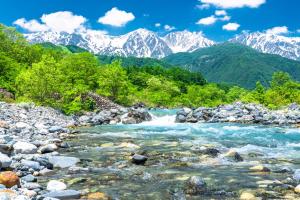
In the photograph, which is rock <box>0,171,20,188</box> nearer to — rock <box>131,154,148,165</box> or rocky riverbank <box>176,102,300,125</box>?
rock <box>131,154,148,165</box>

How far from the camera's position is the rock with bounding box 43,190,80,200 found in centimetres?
1153

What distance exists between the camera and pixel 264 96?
78562 mm

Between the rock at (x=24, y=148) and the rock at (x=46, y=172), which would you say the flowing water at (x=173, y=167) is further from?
the rock at (x=24, y=148)

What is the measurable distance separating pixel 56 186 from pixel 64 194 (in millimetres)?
1360

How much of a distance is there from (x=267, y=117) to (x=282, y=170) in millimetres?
30923

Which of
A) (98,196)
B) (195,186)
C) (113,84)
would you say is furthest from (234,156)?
(113,84)

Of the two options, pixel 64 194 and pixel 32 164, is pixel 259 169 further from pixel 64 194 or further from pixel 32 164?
pixel 32 164

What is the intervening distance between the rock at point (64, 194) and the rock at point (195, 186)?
142 inches

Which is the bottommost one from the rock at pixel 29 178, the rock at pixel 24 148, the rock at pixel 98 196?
the rock at pixel 98 196

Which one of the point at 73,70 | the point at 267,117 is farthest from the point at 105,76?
the point at 267,117

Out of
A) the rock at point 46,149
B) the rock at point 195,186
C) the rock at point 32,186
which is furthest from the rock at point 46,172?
the rock at point 195,186

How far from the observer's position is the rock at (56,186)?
42.0ft

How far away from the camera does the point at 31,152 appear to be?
19.3m

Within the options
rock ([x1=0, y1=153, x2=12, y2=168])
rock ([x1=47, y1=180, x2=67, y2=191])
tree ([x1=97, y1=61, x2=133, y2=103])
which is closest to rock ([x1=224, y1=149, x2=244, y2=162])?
rock ([x1=47, y1=180, x2=67, y2=191])
